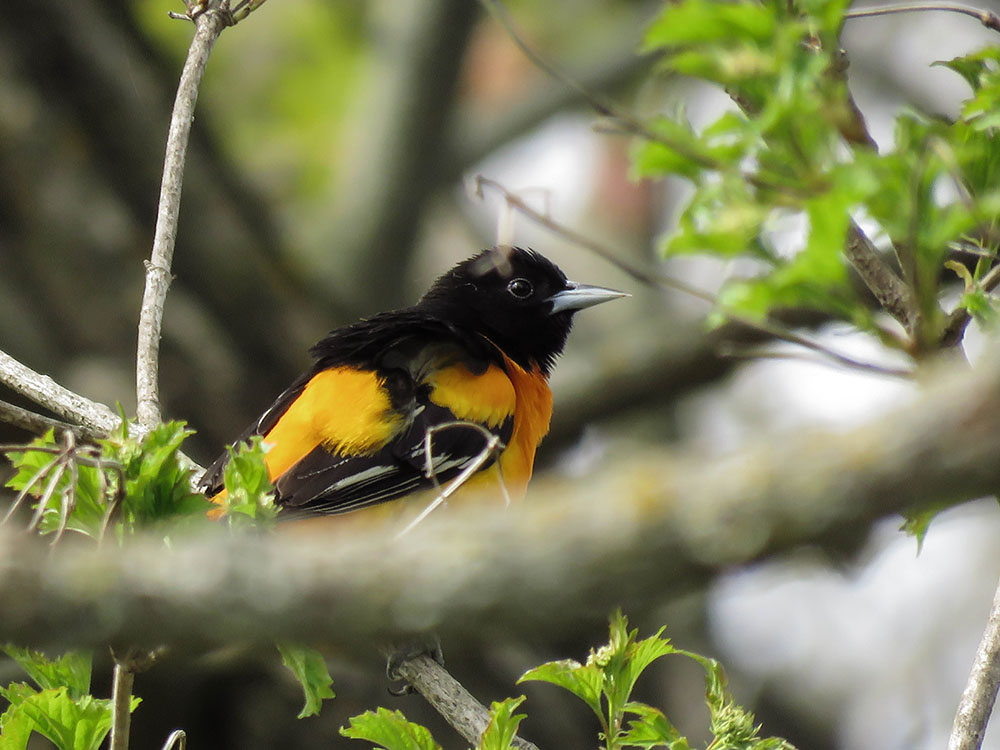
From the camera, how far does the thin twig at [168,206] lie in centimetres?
357

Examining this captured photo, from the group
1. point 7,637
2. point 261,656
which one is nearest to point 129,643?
point 7,637

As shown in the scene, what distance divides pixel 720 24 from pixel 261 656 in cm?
115

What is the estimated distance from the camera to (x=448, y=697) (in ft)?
11.0

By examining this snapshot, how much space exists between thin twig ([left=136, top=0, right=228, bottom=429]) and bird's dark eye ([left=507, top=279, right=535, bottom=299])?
2.57 m

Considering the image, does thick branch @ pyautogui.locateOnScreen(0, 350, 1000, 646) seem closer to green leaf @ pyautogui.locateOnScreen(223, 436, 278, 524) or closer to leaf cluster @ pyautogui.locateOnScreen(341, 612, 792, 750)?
green leaf @ pyautogui.locateOnScreen(223, 436, 278, 524)

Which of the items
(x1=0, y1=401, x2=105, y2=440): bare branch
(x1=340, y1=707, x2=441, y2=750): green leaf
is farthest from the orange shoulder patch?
(x1=340, y1=707, x2=441, y2=750): green leaf

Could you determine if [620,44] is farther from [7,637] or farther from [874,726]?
[7,637]

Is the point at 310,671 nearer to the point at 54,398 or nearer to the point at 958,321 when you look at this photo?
the point at 958,321

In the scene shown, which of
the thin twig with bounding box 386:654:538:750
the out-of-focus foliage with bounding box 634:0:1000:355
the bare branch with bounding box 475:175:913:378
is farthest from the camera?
the thin twig with bounding box 386:654:538:750

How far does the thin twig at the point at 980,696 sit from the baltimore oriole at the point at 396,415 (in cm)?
170

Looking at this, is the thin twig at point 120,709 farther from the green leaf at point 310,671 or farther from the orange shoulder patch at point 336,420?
the orange shoulder patch at point 336,420

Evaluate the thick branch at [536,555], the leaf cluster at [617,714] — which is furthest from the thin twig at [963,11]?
the thick branch at [536,555]

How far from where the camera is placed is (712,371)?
302 inches

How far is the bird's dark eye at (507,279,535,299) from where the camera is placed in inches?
238
